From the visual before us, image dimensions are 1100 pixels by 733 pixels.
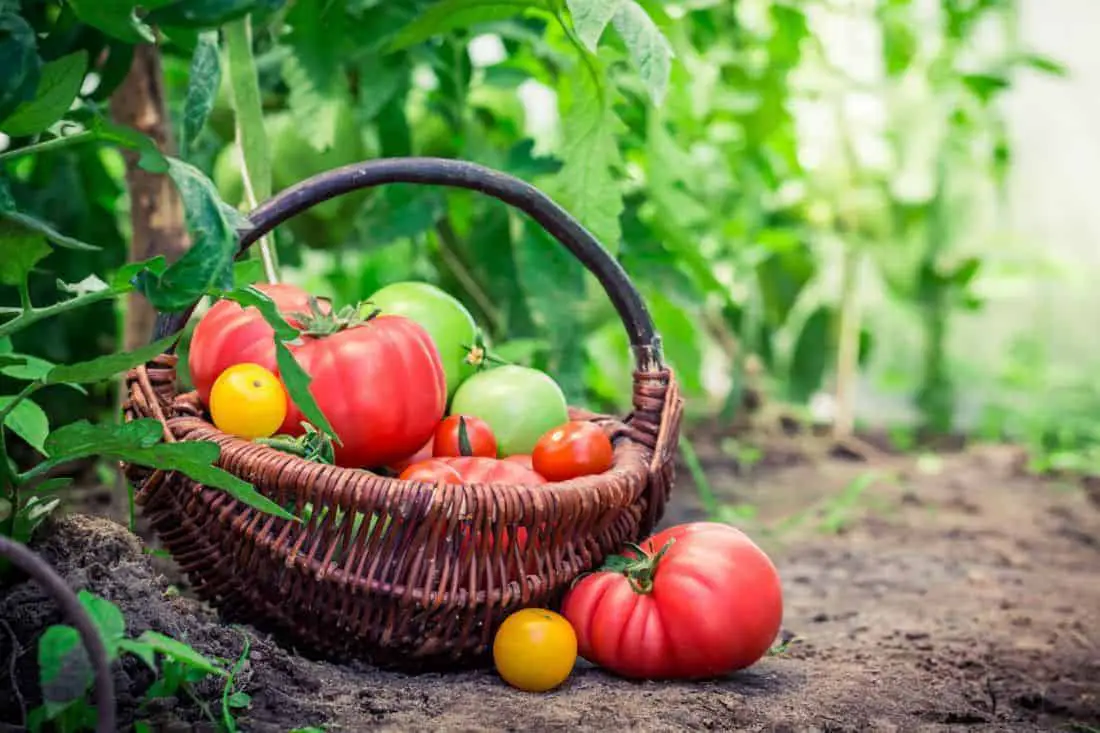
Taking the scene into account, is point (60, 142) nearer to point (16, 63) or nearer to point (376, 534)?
point (16, 63)

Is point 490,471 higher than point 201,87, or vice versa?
point 201,87

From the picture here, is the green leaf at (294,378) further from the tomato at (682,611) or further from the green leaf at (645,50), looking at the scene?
the green leaf at (645,50)

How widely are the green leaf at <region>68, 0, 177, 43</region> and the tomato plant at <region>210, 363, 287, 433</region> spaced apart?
16.1 inches

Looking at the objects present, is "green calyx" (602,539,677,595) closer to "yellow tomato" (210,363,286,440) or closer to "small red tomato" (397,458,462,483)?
"small red tomato" (397,458,462,483)

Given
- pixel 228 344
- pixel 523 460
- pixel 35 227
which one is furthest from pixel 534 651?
pixel 35 227

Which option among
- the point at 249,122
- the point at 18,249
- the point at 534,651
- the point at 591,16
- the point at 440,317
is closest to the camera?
the point at 18,249

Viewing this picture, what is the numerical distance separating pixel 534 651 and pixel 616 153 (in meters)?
0.82

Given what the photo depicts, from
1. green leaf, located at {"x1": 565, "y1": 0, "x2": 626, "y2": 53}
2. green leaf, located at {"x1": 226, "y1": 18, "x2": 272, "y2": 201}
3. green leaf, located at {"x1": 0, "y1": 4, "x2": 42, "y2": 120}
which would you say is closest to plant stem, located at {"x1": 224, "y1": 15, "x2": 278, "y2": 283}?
green leaf, located at {"x1": 226, "y1": 18, "x2": 272, "y2": 201}

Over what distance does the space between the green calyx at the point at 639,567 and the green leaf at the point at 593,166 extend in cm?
53

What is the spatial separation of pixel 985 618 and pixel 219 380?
4.23 ft

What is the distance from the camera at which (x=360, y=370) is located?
139 cm

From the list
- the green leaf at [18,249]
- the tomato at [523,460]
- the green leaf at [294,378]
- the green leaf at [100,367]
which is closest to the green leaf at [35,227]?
the green leaf at [18,249]

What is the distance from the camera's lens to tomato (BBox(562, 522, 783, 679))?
52.7 inches

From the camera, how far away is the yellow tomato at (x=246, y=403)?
134 cm
